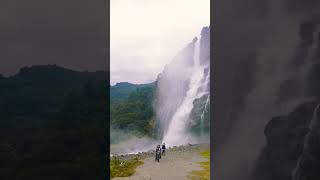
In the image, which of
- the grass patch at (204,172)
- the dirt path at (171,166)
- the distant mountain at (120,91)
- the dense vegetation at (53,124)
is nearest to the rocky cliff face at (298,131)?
the grass patch at (204,172)

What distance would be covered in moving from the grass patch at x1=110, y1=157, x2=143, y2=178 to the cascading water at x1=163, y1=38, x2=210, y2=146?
0.35 meters

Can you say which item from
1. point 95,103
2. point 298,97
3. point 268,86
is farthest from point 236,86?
point 95,103

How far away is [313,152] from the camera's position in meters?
4.62

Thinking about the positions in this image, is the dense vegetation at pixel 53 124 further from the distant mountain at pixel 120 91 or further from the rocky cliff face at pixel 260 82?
the rocky cliff face at pixel 260 82

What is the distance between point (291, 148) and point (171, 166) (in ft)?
3.71

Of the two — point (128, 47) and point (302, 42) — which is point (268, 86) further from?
point (128, 47)

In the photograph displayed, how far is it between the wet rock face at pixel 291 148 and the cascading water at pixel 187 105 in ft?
2.37

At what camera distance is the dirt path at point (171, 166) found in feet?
15.1

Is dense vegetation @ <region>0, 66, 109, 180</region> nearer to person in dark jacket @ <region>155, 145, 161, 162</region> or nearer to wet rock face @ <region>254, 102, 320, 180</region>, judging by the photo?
person in dark jacket @ <region>155, 145, 161, 162</region>

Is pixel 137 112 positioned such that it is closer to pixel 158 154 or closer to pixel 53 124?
pixel 158 154

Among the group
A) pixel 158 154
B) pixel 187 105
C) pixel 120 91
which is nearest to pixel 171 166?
pixel 158 154

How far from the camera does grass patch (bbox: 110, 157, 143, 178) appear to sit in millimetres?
4500

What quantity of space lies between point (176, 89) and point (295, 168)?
133 cm

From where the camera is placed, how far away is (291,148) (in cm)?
464
